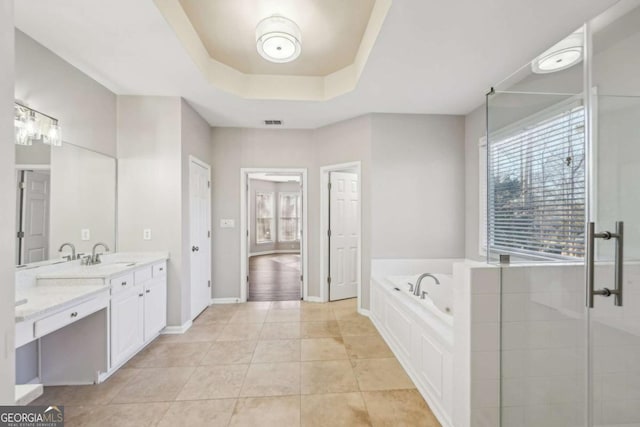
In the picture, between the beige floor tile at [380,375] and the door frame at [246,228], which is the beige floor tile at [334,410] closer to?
the beige floor tile at [380,375]

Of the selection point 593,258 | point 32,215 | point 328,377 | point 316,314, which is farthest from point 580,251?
point 32,215

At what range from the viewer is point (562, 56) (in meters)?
1.61

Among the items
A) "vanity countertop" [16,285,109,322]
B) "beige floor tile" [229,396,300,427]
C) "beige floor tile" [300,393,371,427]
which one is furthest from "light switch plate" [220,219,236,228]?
"beige floor tile" [300,393,371,427]

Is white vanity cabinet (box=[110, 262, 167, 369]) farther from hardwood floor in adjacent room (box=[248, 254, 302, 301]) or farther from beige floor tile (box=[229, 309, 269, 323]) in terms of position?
hardwood floor in adjacent room (box=[248, 254, 302, 301])

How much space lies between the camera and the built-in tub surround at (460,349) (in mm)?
1551

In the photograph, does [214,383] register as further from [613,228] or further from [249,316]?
[613,228]

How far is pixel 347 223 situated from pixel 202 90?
2.62 m

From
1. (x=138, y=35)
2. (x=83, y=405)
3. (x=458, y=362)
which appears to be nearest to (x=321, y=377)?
(x=458, y=362)

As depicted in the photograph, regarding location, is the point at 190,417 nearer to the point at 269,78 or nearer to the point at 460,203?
the point at 269,78

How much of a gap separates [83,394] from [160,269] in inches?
46.7

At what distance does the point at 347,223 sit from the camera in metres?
4.32

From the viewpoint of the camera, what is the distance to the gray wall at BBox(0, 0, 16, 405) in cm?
68

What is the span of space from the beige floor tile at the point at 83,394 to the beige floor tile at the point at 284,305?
1.92m

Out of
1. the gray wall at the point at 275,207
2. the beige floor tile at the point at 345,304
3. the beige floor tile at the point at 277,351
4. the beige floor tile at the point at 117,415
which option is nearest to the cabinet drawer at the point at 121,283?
the beige floor tile at the point at 117,415
